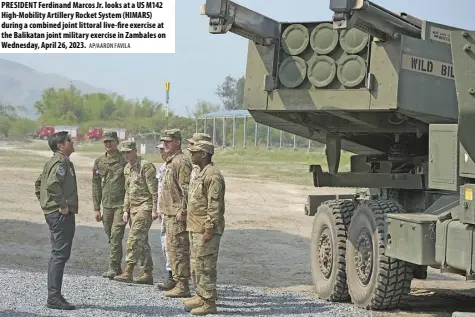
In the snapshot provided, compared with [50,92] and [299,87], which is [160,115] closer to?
[50,92]

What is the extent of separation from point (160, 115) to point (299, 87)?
8524cm

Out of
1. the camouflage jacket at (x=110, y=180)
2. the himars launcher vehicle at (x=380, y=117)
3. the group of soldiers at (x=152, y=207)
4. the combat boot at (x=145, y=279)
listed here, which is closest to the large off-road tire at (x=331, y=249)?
the himars launcher vehicle at (x=380, y=117)

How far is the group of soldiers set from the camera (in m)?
8.06

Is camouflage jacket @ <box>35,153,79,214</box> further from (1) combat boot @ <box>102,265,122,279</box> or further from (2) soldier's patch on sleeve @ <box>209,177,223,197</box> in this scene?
(1) combat boot @ <box>102,265,122,279</box>

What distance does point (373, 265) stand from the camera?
855 centimetres

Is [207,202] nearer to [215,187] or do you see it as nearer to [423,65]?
[215,187]

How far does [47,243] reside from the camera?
48.9ft

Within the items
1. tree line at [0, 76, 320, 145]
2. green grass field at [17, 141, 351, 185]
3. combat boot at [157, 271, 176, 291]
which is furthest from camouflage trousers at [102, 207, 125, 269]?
tree line at [0, 76, 320, 145]

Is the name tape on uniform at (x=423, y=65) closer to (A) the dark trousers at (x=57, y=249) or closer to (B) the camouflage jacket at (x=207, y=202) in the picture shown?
(B) the camouflage jacket at (x=207, y=202)

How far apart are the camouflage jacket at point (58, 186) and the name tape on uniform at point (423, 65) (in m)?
3.31

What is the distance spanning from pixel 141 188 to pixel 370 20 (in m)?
3.70

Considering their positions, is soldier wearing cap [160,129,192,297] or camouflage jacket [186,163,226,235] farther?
soldier wearing cap [160,129,192,297]

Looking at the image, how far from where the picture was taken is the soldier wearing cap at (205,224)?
26.1 feet

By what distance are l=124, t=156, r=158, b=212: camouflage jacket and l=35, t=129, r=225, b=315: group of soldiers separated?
1 centimetres
